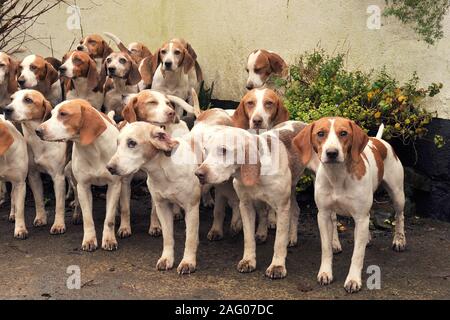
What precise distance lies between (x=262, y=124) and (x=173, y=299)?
1.89 m

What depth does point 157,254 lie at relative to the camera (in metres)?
6.46

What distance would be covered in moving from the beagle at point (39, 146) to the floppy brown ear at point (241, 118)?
172 cm

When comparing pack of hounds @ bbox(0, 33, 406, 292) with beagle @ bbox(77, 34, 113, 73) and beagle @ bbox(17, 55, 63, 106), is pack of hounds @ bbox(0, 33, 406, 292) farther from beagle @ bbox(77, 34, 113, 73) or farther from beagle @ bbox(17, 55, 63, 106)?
beagle @ bbox(77, 34, 113, 73)

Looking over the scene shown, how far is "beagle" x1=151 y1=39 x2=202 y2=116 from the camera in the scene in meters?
8.26

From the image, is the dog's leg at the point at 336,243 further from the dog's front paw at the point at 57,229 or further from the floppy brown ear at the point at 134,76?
the floppy brown ear at the point at 134,76

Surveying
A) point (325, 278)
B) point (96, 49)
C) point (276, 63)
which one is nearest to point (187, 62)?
point (276, 63)

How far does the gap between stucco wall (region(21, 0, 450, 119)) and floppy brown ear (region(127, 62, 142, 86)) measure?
1609 millimetres

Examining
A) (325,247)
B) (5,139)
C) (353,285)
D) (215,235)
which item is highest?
(5,139)

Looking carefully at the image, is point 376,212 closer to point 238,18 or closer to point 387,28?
point 387,28

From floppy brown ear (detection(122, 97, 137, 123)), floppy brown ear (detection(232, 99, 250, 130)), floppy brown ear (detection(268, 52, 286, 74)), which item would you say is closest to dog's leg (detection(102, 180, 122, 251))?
floppy brown ear (detection(122, 97, 137, 123))

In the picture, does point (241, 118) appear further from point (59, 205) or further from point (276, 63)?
point (59, 205)

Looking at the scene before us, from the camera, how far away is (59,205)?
698 cm

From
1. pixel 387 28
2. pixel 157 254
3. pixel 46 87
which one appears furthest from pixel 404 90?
pixel 46 87

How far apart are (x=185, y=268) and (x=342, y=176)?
4.99 ft
